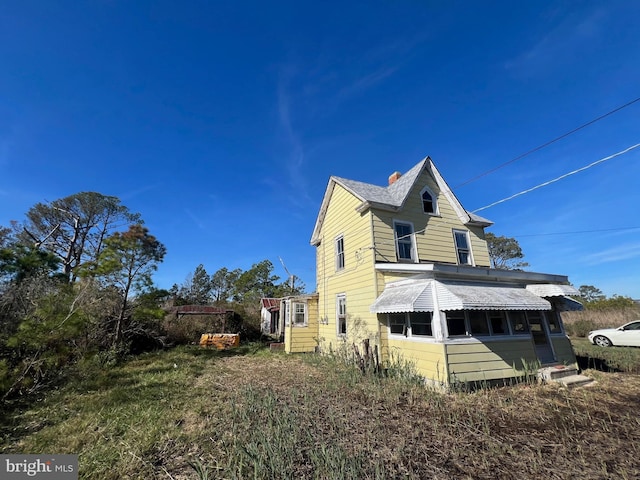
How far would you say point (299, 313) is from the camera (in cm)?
1523

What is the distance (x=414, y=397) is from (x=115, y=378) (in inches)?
383

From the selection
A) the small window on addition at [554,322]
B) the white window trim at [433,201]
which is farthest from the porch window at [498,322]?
the white window trim at [433,201]

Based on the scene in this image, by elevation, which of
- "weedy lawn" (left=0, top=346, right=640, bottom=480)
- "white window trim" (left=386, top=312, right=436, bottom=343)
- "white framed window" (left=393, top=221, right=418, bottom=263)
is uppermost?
"white framed window" (left=393, top=221, right=418, bottom=263)

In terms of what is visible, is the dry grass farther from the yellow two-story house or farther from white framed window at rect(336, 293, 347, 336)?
white framed window at rect(336, 293, 347, 336)

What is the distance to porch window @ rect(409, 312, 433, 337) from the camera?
8.39 meters

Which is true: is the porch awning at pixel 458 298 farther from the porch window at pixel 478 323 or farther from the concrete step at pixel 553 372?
the concrete step at pixel 553 372

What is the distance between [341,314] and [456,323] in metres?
5.44

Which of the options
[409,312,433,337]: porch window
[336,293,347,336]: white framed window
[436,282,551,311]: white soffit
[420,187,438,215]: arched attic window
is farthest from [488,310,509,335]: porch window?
[336,293,347,336]: white framed window

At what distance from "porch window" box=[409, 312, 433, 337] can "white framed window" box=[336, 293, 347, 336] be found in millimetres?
3991

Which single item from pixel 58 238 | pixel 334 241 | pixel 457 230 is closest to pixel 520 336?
pixel 457 230

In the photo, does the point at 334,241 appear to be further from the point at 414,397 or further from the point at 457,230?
the point at 414,397

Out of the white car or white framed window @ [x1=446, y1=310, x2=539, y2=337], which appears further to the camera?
the white car

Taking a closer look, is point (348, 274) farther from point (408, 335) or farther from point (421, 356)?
point (421, 356)

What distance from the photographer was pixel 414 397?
6.53m
